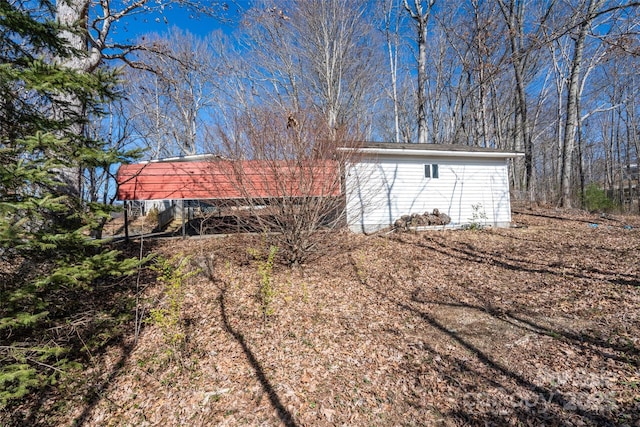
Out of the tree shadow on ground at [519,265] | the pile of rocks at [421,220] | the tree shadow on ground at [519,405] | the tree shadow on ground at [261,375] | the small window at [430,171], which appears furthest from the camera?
the small window at [430,171]

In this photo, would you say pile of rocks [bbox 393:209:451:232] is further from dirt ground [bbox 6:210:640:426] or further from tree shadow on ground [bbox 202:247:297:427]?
tree shadow on ground [bbox 202:247:297:427]

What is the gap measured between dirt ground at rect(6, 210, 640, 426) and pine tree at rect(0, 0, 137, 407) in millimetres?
751

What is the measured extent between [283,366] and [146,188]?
697cm

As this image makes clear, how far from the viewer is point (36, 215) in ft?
8.27

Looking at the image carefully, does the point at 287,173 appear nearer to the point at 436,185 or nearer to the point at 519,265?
the point at 519,265

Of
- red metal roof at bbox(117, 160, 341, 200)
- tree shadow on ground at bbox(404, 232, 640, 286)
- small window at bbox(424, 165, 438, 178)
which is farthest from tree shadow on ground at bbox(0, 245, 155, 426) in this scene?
small window at bbox(424, 165, 438, 178)

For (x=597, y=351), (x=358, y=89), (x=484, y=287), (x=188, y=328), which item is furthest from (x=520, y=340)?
(x=358, y=89)

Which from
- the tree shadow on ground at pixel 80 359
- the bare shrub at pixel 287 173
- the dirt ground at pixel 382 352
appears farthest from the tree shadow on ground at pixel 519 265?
the tree shadow on ground at pixel 80 359

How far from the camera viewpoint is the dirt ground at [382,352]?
266 cm

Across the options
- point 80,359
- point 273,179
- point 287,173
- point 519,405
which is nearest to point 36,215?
point 80,359

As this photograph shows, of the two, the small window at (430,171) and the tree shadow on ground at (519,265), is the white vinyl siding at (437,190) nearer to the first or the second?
the small window at (430,171)

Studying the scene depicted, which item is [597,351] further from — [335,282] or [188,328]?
[188,328]

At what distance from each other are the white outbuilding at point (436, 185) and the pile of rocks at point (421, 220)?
8.1 inches

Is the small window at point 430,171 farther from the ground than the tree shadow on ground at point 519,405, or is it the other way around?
the small window at point 430,171
